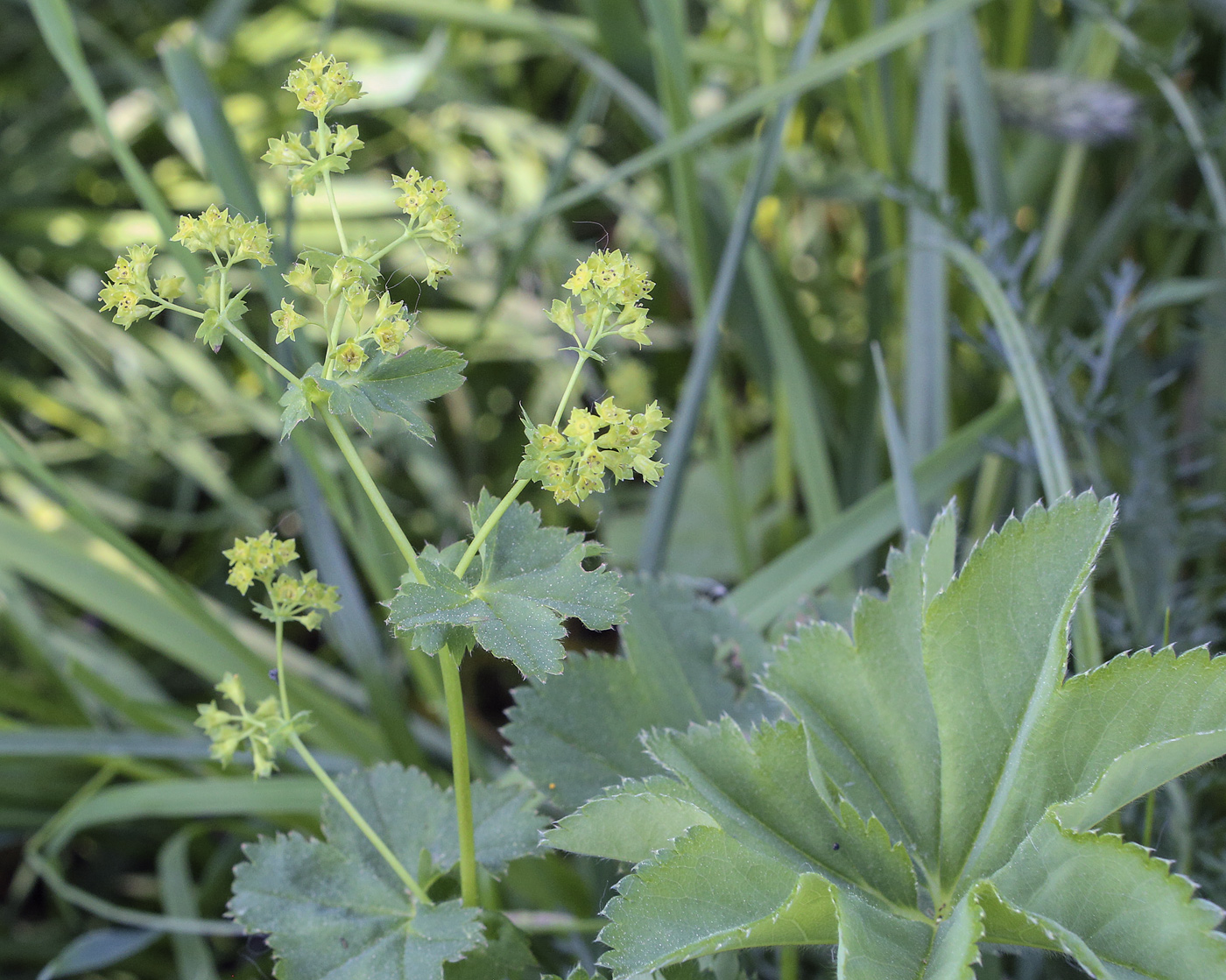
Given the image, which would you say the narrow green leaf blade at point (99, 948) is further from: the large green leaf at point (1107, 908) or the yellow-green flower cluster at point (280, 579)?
the large green leaf at point (1107, 908)

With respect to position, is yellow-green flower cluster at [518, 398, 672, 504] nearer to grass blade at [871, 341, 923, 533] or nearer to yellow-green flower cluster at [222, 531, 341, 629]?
yellow-green flower cluster at [222, 531, 341, 629]

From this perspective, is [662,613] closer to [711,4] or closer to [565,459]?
[565,459]

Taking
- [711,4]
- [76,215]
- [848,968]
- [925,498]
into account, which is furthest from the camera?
[76,215]

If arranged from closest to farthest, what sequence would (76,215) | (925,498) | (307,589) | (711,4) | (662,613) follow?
(307,589), (662,613), (925,498), (711,4), (76,215)

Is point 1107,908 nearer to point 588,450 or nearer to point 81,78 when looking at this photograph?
point 588,450

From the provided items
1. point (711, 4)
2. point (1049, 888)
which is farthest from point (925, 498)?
point (711, 4)

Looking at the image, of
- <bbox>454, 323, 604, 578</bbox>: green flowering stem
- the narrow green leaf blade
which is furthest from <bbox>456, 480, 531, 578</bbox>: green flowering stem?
the narrow green leaf blade
